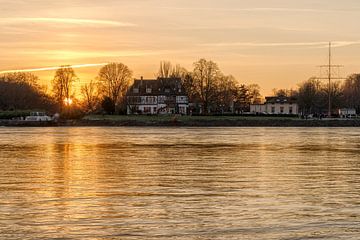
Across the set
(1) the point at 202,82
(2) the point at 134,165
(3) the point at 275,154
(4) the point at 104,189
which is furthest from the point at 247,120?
(4) the point at 104,189

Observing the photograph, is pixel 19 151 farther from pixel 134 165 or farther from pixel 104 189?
pixel 104 189

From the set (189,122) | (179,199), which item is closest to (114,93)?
(189,122)

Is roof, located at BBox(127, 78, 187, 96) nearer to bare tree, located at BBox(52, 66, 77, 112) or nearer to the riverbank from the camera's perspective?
bare tree, located at BBox(52, 66, 77, 112)

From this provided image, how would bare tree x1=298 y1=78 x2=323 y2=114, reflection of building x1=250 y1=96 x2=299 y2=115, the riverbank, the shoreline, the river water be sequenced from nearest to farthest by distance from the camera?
the river water
the shoreline
the riverbank
bare tree x1=298 y1=78 x2=323 y2=114
reflection of building x1=250 y1=96 x2=299 y2=115

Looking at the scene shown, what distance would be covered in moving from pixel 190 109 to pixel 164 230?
13988 cm

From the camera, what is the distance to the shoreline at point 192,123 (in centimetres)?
11903

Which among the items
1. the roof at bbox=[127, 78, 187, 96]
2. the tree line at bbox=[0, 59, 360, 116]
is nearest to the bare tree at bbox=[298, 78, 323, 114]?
the tree line at bbox=[0, 59, 360, 116]

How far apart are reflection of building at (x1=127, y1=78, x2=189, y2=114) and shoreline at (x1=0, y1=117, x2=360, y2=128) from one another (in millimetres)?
32092

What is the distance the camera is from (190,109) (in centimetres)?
15550

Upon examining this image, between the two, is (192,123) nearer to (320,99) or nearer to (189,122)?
(189,122)

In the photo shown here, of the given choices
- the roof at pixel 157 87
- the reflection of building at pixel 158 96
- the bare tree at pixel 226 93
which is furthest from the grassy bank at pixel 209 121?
the roof at pixel 157 87

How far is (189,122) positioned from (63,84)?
49.0 metres

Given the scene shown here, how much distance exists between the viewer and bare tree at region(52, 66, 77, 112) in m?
159

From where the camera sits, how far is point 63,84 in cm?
15962
